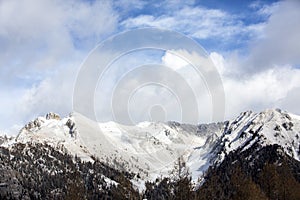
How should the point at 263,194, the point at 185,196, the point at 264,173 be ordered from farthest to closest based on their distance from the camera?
the point at 264,173
the point at 263,194
the point at 185,196

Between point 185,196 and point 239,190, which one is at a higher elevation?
point 239,190

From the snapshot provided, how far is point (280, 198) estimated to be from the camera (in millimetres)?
92750

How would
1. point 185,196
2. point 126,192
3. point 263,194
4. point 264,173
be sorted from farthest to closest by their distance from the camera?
point 126,192
point 264,173
point 263,194
point 185,196

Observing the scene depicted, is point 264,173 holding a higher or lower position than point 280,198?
higher

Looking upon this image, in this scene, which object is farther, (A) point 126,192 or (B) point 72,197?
(A) point 126,192

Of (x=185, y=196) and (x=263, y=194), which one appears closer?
(x=185, y=196)

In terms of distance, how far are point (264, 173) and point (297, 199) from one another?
8.96 m

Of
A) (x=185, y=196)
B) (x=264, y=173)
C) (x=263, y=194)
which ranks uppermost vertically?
(x=264, y=173)

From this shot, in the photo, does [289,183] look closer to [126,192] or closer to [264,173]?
[264,173]

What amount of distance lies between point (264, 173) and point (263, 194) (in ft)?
27.4

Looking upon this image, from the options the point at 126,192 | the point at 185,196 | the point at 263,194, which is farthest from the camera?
the point at 126,192

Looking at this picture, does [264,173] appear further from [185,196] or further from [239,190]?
[185,196]

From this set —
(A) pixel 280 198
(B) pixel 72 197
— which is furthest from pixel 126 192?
(A) pixel 280 198

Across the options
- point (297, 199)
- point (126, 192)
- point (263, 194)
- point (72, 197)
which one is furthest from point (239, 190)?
point (72, 197)
